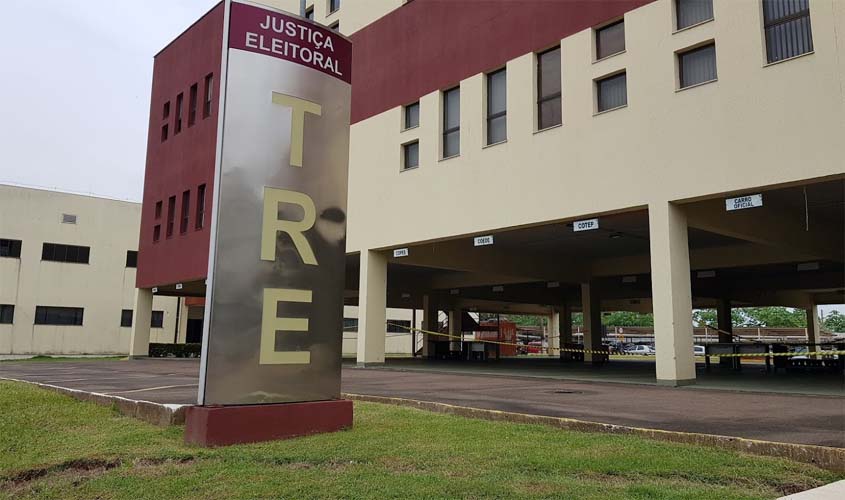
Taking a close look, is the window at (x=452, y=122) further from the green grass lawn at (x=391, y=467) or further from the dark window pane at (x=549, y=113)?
the green grass lawn at (x=391, y=467)

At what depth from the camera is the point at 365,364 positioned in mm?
22609

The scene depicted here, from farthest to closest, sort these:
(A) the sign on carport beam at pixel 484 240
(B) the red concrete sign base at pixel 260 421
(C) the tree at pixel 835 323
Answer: (C) the tree at pixel 835 323 → (A) the sign on carport beam at pixel 484 240 → (B) the red concrete sign base at pixel 260 421

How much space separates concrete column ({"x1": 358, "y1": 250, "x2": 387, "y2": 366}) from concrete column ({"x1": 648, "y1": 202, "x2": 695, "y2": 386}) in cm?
1071

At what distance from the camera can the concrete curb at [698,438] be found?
18.5 feet

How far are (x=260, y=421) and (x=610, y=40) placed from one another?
46.3ft

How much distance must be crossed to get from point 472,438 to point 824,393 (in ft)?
31.2

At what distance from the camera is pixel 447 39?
70.6ft

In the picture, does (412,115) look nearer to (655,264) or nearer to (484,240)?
(484,240)

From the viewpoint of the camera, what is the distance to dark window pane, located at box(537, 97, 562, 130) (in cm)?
1775

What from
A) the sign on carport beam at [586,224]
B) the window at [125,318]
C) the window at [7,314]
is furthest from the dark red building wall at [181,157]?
the sign on carport beam at [586,224]

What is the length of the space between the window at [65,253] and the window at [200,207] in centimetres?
2040

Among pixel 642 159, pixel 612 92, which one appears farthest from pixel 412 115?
pixel 642 159

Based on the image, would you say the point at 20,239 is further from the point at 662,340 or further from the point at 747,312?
the point at 747,312

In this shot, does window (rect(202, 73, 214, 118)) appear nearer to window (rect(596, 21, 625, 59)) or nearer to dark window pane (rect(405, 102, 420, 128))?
dark window pane (rect(405, 102, 420, 128))
